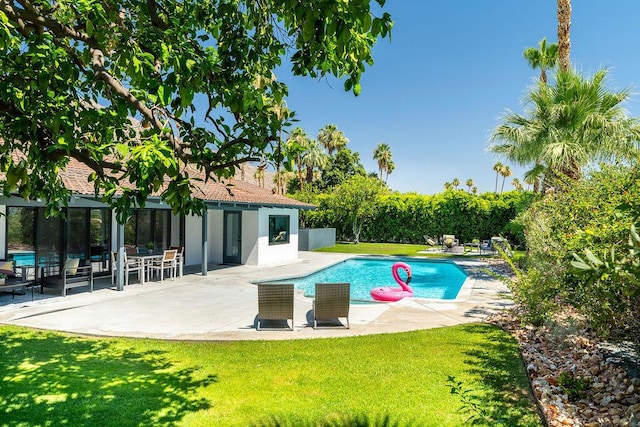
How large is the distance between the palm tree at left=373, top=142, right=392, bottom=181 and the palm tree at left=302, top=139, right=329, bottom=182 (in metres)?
14.0

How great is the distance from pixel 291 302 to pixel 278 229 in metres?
14.5

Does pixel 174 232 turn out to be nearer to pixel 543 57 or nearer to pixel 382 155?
pixel 543 57

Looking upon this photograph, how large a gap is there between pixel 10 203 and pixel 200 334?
8.53 m

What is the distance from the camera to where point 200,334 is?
8484mm

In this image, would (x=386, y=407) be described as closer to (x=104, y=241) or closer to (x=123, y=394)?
(x=123, y=394)

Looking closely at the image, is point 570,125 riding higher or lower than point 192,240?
higher

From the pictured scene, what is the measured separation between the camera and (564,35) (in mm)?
16500

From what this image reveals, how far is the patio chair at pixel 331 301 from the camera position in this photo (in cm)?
892

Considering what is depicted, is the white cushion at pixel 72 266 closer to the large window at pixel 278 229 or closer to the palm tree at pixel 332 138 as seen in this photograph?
the large window at pixel 278 229

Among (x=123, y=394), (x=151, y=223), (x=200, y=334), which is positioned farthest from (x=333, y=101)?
(x=123, y=394)

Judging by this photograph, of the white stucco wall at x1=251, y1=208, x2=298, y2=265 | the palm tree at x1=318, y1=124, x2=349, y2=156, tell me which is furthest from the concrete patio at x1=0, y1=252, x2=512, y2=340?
the palm tree at x1=318, y1=124, x2=349, y2=156

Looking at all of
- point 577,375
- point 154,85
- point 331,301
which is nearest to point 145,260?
point 331,301

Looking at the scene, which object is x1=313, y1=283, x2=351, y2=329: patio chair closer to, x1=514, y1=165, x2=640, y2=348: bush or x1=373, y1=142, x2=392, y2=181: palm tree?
x1=514, y1=165, x2=640, y2=348: bush

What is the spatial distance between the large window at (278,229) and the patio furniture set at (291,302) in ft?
44.1
